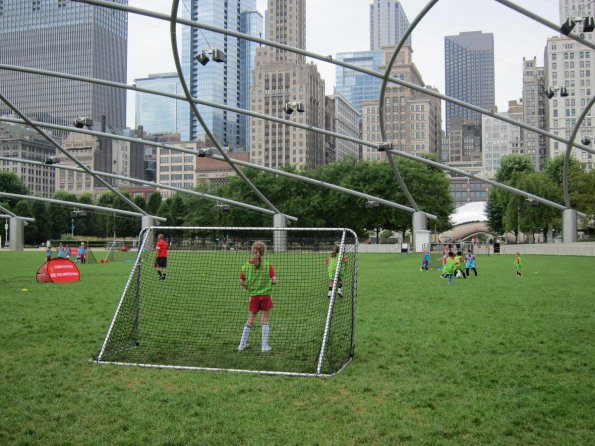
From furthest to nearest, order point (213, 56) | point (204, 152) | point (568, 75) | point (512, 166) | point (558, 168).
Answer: point (568, 75), point (512, 166), point (558, 168), point (204, 152), point (213, 56)

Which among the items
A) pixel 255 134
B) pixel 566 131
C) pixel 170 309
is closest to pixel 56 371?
pixel 170 309

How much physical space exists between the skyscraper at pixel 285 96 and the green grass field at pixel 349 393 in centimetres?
6716

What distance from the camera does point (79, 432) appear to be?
5.63 metres

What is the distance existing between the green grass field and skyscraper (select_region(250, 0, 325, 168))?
67.2 metres

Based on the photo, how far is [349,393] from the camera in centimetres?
695

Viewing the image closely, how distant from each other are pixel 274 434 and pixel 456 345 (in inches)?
193

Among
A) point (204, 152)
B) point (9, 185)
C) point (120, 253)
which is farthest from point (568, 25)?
point (9, 185)

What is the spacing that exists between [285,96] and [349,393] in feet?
254

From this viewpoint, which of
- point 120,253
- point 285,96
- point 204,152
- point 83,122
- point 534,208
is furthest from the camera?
point 285,96

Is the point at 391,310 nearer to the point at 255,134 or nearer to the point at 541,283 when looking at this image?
the point at 541,283

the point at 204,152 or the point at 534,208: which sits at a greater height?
the point at 204,152

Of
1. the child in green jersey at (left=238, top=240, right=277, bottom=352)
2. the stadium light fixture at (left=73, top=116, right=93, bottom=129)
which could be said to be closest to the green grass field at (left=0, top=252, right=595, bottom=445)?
the child in green jersey at (left=238, top=240, right=277, bottom=352)

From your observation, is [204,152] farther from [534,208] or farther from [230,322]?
[534,208]

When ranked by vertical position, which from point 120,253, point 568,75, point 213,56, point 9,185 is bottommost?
point 120,253
